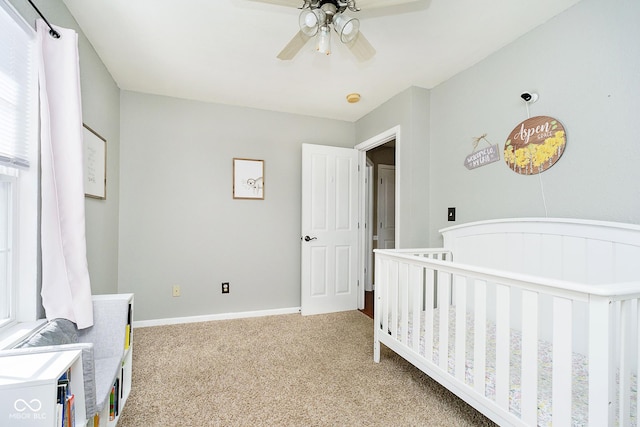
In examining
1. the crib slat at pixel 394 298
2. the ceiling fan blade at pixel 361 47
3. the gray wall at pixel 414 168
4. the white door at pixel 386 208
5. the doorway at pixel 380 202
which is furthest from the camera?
the white door at pixel 386 208

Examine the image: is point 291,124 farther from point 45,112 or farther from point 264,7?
point 45,112

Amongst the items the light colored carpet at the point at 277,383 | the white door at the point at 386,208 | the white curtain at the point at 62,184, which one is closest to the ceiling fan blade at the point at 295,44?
the white curtain at the point at 62,184

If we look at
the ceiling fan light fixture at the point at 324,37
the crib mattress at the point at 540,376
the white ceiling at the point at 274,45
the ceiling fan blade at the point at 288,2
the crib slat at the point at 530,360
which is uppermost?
the white ceiling at the point at 274,45

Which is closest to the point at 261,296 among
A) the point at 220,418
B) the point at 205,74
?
the point at 220,418

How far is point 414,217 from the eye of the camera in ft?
8.69

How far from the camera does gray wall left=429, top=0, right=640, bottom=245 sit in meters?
1.43

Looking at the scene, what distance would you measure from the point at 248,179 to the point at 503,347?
2.66 metres

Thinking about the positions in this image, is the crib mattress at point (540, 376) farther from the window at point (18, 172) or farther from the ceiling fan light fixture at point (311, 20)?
the window at point (18, 172)

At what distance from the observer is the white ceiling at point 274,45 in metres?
1.68

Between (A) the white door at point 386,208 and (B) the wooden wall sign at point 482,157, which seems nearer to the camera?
(B) the wooden wall sign at point 482,157

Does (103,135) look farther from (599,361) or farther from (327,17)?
(599,361)

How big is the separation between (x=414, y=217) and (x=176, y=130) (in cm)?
250

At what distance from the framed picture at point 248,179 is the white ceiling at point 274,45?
26.5 inches

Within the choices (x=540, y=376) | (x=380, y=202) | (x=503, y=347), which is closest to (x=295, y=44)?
(x=503, y=347)
